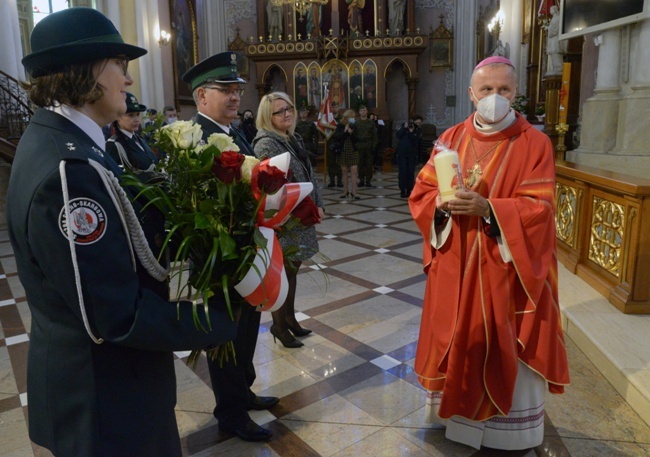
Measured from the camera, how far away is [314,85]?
691 inches

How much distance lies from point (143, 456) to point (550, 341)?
1.69m

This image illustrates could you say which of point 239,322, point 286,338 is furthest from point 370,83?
point 239,322

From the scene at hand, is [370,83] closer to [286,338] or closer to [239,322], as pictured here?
[286,338]

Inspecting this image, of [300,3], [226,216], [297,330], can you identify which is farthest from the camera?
[300,3]

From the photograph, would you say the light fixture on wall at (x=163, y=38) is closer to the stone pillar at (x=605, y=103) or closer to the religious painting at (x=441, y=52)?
the religious painting at (x=441, y=52)

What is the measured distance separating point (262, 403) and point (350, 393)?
1.64 ft

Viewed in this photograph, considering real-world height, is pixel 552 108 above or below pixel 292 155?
above

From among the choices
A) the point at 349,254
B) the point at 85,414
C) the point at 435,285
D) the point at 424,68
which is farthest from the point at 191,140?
the point at 424,68

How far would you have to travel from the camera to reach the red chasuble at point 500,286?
212 centimetres

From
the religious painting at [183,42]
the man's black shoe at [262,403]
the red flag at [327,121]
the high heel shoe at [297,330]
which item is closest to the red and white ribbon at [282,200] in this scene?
the man's black shoe at [262,403]

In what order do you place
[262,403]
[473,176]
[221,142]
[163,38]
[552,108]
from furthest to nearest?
[163,38], [552,108], [262,403], [473,176], [221,142]

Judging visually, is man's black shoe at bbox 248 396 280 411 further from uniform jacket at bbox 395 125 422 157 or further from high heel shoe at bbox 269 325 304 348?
uniform jacket at bbox 395 125 422 157

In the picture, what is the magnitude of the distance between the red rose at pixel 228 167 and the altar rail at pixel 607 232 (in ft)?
9.72

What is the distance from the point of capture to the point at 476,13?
17.1 metres
